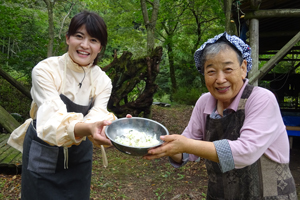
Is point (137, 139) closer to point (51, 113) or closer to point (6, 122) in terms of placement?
point (51, 113)

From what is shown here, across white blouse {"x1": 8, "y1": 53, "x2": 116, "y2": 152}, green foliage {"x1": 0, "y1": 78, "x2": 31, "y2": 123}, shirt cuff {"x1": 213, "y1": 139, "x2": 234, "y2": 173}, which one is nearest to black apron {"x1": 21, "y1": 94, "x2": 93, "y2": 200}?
white blouse {"x1": 8, "y1": 53, "x2": 116, "y2": 152}

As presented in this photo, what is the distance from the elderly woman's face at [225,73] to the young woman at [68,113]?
0.84 metres

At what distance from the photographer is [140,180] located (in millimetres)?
4875

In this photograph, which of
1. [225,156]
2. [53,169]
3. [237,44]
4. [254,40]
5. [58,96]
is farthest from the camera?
[254,40]

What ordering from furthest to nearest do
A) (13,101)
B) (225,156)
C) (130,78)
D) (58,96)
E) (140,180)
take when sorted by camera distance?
(13,101) < (130,78) < (140,180) < (58,96) < (225,156)

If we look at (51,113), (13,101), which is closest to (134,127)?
(51,113)

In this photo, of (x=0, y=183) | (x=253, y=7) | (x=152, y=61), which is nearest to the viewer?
(x=0, y=183)

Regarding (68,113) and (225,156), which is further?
(68,113)

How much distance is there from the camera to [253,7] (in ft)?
16.4

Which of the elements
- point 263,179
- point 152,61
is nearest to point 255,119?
point 263,179

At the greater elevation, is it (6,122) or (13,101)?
(13,101)

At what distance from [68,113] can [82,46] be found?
2.06ft

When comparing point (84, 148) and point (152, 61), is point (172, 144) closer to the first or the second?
point (84, 148)

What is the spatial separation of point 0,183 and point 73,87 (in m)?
3.03
